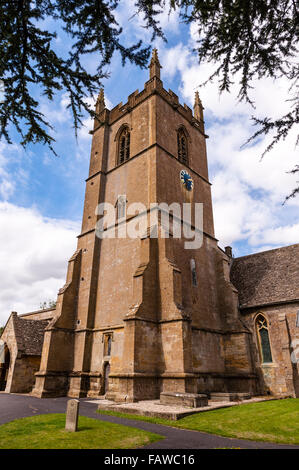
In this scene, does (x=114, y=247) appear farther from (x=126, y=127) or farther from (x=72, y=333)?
(x=126, y=127)

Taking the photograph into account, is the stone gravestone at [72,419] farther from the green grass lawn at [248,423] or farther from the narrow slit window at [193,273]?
the narrow slit window at [193,273]

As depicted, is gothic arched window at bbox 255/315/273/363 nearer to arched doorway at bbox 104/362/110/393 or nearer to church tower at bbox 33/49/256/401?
church tower at bbox 33/49/256/401

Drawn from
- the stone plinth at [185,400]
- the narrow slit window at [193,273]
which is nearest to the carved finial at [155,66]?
the narrow slit window at [193,273]

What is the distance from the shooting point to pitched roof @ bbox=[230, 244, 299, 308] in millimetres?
19547

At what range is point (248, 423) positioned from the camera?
8.91m

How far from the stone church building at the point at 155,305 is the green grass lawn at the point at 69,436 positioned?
5326 mm

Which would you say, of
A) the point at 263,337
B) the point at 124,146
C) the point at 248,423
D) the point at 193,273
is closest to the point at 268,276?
the point at 263,337

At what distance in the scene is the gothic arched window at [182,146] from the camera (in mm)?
23461

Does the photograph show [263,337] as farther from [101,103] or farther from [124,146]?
[101,103]

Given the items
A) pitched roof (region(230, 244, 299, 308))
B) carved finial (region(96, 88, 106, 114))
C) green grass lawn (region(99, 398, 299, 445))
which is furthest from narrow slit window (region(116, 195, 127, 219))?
green grass lawn (region(99, 398, 299, 445))

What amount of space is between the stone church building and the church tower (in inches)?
2.9

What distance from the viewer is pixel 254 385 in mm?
17703

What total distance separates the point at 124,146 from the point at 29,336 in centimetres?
1666

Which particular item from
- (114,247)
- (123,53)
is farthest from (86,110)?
(114,247)
